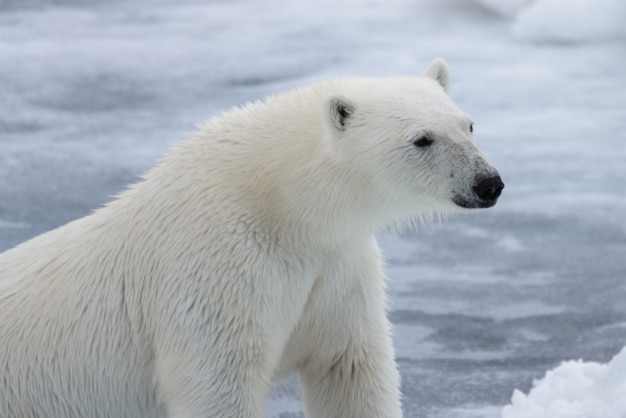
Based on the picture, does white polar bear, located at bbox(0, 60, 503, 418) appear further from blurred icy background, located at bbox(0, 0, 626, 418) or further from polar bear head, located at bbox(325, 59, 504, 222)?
blurred icy background, located at bbox(0, 0, 626, 418)

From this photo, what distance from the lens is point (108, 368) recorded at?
11.6 ft

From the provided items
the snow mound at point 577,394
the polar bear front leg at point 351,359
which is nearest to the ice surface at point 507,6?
the snow mound at point 577,394

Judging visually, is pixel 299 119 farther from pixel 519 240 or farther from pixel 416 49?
pixel 416 49

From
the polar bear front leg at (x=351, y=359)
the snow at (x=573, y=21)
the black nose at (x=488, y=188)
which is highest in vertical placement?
the black nose at (x=488, y=188)

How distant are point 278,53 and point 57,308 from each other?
577 centimetres

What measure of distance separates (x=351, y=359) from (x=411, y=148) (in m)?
0.76

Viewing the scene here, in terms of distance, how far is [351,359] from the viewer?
358 cm

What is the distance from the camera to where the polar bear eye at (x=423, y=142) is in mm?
3223

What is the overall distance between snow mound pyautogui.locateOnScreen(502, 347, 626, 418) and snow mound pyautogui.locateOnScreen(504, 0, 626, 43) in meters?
5.31

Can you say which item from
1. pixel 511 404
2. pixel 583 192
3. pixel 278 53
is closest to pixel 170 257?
pixel 511 404

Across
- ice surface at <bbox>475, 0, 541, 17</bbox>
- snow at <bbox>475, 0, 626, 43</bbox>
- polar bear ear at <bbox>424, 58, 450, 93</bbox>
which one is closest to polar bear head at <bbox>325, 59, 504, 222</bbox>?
polar bear ear at <bbox>424, 58, 450, 93</bbox>

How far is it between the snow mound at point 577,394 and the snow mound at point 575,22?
5310 mm

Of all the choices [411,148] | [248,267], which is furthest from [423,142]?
[248,267]

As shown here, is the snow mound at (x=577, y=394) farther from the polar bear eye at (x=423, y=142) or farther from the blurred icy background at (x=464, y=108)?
the polar bear eye at (x=423, y=142)
